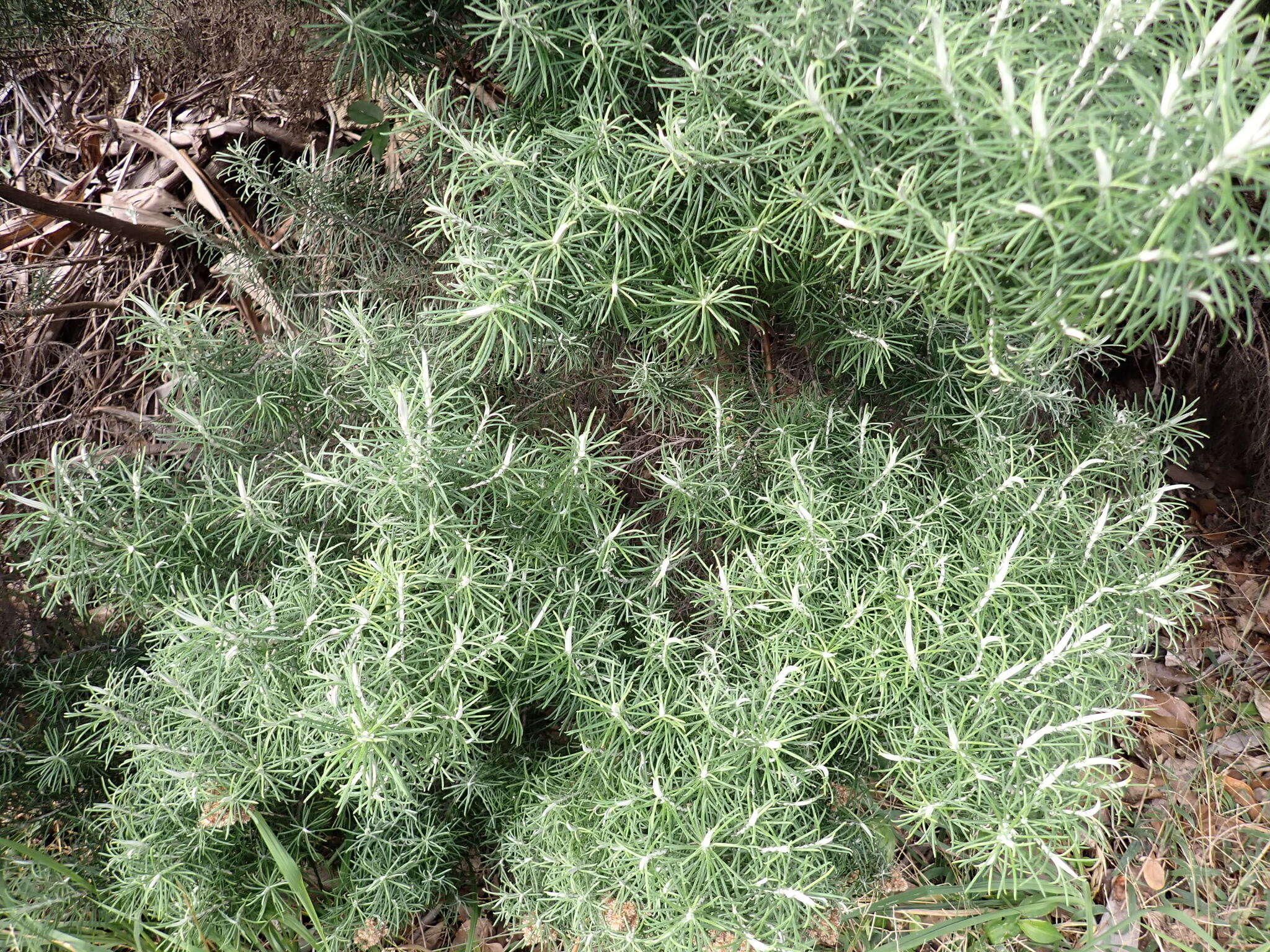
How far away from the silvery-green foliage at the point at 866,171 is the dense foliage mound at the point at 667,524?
1 cm

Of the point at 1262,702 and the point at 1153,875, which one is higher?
the point at 1262,702

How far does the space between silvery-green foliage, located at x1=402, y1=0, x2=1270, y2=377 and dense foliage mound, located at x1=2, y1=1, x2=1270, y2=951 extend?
11 millimetres

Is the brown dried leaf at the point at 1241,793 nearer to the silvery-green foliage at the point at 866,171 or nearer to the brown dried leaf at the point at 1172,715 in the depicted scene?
the brown dried leaf at the point at 1172,715

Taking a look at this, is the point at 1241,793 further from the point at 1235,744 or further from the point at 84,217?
the point at 84,217

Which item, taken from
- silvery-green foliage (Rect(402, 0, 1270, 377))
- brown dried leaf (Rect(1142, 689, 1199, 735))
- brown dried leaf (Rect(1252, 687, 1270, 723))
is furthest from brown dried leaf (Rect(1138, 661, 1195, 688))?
silvery-green foliage (Rect(402, 0, 1270, 377))

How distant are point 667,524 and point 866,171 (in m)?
0.78

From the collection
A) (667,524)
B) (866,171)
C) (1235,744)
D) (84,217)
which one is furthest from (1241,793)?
(84,217)

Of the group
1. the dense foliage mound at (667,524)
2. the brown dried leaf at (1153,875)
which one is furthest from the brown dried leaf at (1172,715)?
the dense foliage mound at (667,524)

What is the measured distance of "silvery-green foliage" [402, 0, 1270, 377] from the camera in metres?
0.77

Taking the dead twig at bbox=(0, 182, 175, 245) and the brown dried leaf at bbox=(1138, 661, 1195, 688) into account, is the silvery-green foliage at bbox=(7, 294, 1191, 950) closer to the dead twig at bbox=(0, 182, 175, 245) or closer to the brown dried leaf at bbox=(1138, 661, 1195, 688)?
the dead twig at bbox=(0, 182, 175, 245)

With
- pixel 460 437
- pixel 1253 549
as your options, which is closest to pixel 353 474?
pixel 460 437

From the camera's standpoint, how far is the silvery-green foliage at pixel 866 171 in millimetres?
773

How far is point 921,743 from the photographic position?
125 centimetres

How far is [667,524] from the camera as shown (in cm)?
159
